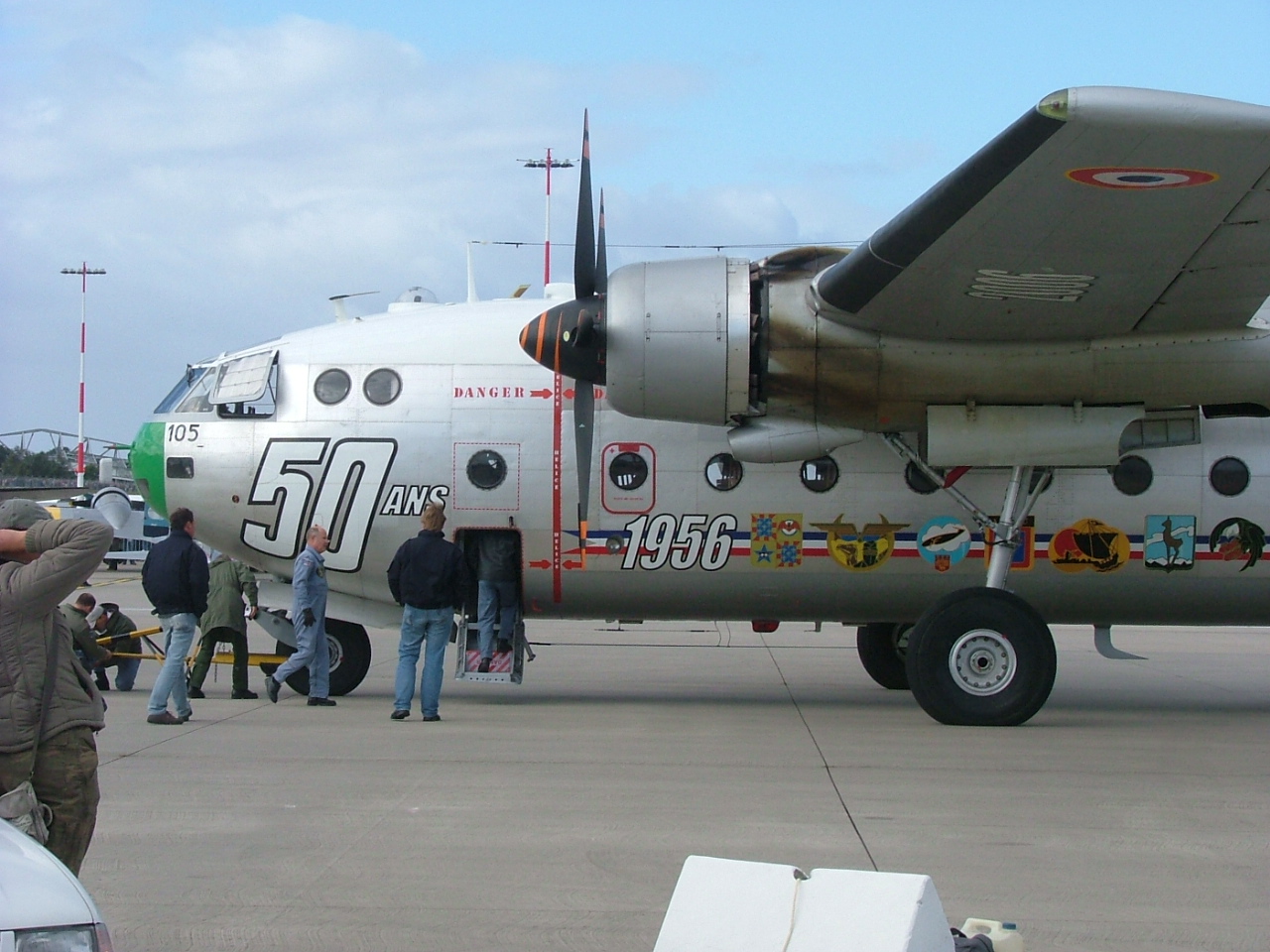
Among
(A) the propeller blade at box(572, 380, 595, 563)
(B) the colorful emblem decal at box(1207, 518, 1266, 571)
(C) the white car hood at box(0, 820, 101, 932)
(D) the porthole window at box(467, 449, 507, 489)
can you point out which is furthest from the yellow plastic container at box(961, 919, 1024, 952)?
(B) the colorful emblem decal at box(1207, 518, 1266, 571)

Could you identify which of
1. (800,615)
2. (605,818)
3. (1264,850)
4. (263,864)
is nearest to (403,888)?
(263,864)

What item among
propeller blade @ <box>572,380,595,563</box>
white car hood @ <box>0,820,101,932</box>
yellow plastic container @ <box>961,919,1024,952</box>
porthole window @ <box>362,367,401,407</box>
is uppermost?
porthole window @ <box>362,367,401,407</box>

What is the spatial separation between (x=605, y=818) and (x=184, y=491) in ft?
20.4

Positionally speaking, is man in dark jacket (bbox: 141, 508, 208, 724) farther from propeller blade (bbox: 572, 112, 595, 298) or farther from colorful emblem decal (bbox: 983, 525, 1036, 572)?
colorful emblem decal (bbox: 983, 525, 1036, 572)

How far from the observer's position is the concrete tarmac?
505cm

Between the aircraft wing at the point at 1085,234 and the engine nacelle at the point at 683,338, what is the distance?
2.27 ft

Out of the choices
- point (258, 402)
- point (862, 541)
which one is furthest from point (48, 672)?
point (862, 541)

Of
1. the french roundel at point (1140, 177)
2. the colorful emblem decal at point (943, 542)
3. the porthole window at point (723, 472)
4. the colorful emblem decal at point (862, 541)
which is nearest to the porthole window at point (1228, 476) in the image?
the colorful emblem decal at point (943, 542)

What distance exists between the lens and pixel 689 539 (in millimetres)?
10891

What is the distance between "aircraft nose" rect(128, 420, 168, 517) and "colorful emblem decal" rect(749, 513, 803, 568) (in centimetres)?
520

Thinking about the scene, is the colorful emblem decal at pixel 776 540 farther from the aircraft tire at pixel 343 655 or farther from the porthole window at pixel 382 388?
the aircraft tire at pixel 343 655

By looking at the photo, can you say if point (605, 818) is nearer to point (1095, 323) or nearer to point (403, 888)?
point (403, 888)

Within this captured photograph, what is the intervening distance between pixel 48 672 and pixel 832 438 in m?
6.78

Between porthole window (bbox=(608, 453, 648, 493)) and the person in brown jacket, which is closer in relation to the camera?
the person in brown jacket
